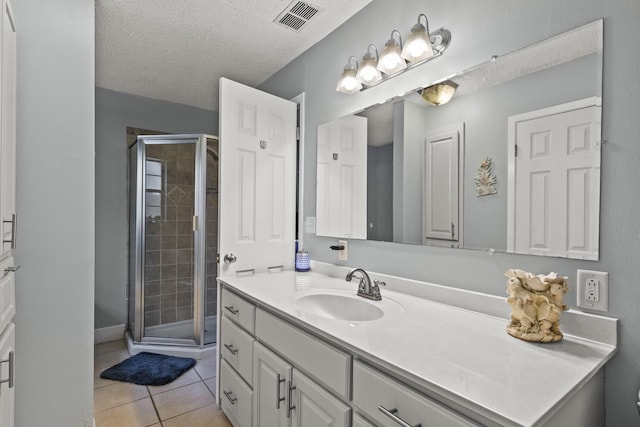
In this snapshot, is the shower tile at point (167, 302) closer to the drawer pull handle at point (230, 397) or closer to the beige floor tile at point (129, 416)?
the beige floor tile at point (129, 416)

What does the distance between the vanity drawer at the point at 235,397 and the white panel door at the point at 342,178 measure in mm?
960

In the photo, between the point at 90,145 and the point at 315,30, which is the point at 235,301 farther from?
the point at 315,30

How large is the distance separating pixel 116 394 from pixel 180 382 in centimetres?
39

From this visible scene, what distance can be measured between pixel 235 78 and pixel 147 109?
1.14m

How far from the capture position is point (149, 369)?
2.47m

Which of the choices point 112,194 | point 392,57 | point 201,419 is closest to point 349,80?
point 392,57

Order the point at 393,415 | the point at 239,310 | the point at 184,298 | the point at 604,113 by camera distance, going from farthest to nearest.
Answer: the point at 184,298
the point at 239,310
the point at 604,113
the point at 393,415

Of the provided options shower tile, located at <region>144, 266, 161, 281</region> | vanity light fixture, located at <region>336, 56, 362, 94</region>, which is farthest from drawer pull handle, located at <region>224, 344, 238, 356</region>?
shower tile, located at <region>144, 266, 161, 281</region>

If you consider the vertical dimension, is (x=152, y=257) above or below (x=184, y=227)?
below

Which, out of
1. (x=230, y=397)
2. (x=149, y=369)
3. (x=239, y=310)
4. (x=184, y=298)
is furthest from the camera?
(x=184, y=298)

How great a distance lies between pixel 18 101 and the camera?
4.12 feet

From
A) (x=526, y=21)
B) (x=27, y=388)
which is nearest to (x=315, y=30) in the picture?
(x=526, y=21)

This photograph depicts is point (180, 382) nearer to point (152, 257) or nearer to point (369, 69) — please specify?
point (152, 257)

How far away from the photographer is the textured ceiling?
6.02 ft
